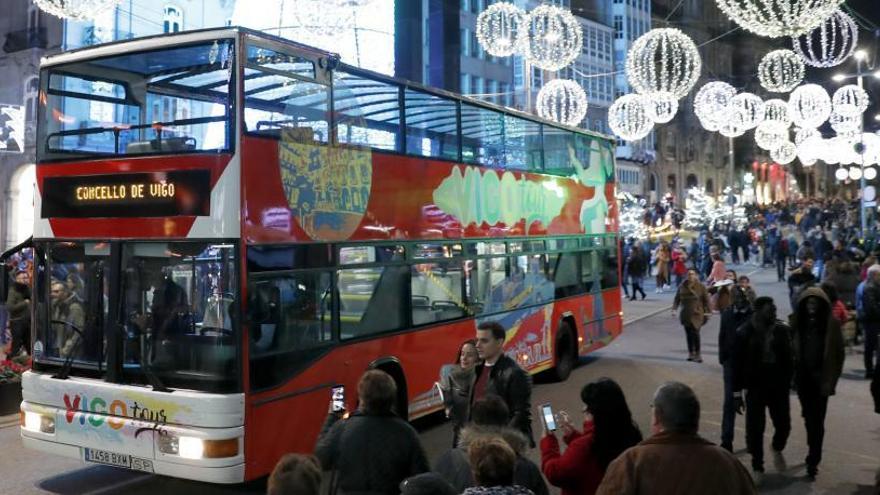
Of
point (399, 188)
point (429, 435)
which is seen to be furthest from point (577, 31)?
point (429, 435)

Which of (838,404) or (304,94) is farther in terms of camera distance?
(838,404)

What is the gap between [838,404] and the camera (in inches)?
427

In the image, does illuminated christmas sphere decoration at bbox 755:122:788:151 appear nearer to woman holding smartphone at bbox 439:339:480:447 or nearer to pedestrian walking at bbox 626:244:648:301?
pedestrian walking at bbox 626:244:648:301

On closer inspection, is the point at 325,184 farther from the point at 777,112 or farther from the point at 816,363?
the point at 777,112

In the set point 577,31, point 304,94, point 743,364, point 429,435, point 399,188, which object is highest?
point 577,31

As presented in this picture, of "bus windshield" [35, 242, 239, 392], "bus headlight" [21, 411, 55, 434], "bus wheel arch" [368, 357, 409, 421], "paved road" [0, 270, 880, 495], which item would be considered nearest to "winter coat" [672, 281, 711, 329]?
"paved road" [0, 270, 880, 495]

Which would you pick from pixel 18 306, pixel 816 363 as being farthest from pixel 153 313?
pixel 18 306

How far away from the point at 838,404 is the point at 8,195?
26519mm

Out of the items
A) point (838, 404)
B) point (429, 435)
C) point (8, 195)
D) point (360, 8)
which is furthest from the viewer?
point (8, 195)

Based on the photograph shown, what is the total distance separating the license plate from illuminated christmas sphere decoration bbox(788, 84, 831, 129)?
20.1m

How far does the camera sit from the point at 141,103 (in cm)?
757

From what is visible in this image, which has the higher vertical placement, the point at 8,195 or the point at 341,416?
the point at 8,195

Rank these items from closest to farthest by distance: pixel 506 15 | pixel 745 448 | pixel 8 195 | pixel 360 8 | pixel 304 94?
pixel 304 94
pixel 745 448
pixel 506 15
pixel 360 8
pixel 8 195

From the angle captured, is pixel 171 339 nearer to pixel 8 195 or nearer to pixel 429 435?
pixel 429 435
